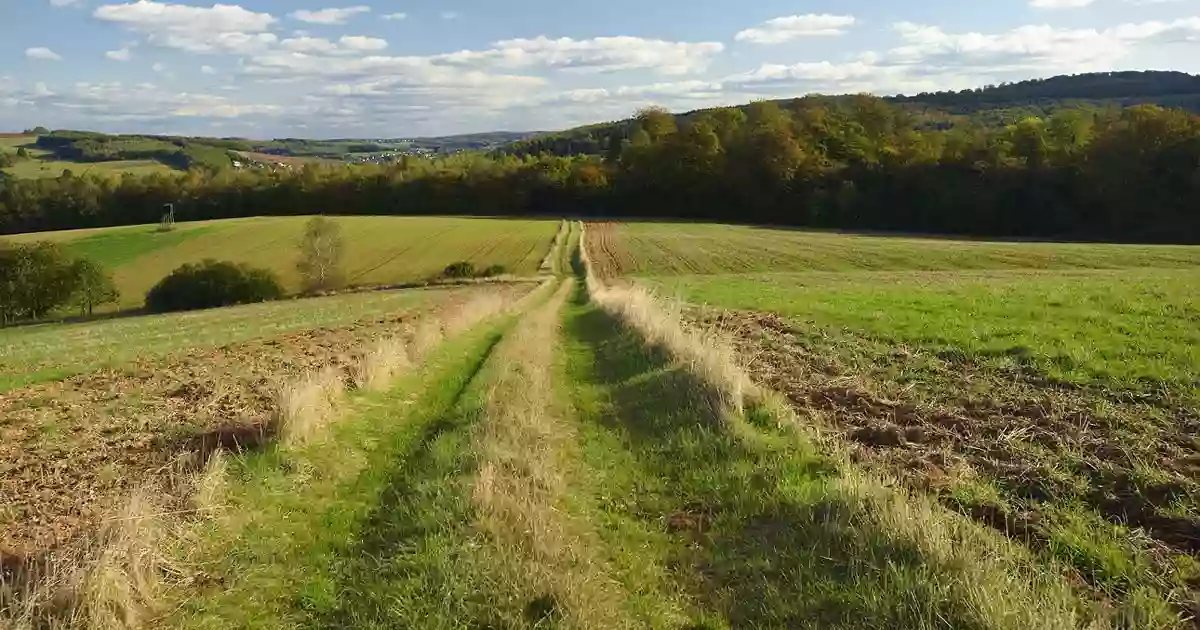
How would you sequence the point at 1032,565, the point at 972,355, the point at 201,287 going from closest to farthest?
the point at 1032,565 → the point at 972,355 → the point at 201,287

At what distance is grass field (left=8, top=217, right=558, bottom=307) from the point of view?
66562 millimetres

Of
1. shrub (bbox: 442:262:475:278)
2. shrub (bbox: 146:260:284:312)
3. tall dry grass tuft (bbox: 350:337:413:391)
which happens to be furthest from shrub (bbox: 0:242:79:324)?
tall dry grass tuft (bbox: 350:337:413:391)

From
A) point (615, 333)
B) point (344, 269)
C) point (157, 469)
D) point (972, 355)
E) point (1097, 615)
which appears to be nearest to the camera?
point (1097, 615)

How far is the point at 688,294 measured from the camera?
32219 mm

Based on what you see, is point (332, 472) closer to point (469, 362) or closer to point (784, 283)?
point (469, 362)

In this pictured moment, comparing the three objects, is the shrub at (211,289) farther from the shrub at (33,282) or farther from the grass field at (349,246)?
the shrub at (33,282)

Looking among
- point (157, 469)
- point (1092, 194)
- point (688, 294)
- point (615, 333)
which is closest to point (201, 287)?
point (688, 294)

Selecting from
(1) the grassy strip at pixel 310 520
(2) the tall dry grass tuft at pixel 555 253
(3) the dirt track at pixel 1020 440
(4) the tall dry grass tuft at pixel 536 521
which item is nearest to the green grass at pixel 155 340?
(1) the grassy strip at pixel 310 520

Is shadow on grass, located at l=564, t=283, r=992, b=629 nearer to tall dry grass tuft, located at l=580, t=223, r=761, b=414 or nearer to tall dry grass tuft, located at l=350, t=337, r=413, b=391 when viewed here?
tall dry grass tuft, located at l=580, t=223, r=761, b=414

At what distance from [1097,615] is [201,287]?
209 ft

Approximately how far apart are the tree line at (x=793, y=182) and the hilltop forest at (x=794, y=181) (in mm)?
186

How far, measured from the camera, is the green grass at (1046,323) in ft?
39.8

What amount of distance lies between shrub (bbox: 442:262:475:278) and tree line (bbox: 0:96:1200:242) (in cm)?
4637

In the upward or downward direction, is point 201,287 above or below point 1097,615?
below
